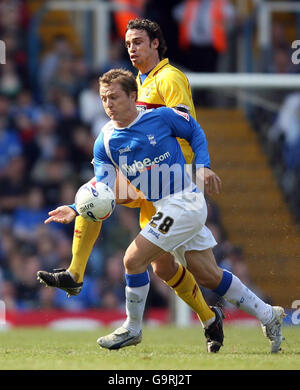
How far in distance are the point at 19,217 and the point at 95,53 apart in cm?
341

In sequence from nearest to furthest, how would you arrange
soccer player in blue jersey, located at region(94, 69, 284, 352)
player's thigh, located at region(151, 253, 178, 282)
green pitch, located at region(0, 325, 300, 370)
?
green pitch, located at region(0, 325, 300, 370) → soccer player in blue jersey, located at region(94, 69, 284, 352) → player's thigh, located at region(151, 253, 178, 282)

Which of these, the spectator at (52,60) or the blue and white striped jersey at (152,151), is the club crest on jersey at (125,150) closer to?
the blue and white striped jersey at (152,151)

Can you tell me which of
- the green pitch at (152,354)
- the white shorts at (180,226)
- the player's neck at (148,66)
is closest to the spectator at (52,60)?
the green pitch at (152,354)

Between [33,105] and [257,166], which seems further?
[33,105]

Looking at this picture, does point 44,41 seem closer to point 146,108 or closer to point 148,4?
point 148,4

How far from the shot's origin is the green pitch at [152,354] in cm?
596

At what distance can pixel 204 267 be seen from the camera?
709 cm

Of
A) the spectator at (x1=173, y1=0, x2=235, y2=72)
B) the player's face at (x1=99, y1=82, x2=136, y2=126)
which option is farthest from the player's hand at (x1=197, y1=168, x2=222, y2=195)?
the spectator at (x1=173, y1=0, x2=235, y2=72)

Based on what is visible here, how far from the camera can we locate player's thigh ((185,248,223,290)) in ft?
23.2

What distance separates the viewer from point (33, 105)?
45.2ft

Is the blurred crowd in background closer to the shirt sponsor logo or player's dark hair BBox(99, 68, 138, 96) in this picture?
the shirt sponsor logo

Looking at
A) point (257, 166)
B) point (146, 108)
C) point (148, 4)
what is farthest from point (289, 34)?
point (146, 108)

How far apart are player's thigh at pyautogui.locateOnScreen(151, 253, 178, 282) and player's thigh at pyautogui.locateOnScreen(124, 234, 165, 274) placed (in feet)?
1.47

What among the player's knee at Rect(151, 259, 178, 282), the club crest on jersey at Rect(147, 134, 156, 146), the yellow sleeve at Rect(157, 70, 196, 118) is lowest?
the player's knee at Rect(151, 259, 178, 282)
